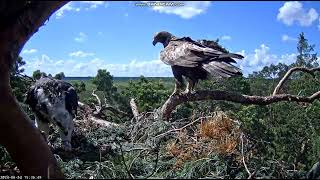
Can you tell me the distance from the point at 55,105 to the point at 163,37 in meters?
3.38

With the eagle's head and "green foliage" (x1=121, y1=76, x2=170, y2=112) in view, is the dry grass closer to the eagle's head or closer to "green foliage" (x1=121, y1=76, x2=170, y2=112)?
the eagle's head

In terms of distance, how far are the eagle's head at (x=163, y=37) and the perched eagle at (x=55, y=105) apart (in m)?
2.73

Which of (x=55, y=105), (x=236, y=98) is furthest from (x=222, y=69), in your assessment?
(x=55, y=105)

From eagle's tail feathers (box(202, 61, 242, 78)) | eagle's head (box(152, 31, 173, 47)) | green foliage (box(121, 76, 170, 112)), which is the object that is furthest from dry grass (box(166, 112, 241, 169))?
Result: green foliage (box(121, 76, 170, 112))

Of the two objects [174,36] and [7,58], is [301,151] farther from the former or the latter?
[7,58]

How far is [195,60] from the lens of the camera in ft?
21.7

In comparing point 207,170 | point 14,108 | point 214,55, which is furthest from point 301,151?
point 14,108

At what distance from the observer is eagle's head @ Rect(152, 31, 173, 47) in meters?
8.45

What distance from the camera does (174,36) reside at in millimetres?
8352

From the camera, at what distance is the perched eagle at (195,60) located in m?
5.95

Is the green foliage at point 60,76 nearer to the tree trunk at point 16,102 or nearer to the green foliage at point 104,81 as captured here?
the green foliage at point 104,81

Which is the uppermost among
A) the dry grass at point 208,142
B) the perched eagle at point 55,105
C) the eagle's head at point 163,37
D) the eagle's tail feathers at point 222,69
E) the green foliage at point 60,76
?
the eagle's head at point 163,37

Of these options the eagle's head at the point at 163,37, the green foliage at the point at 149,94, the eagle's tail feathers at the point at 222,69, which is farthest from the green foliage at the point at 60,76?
the eagle's tail feathers at the point at 222,69

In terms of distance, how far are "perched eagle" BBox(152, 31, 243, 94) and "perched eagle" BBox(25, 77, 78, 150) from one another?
2034mm
